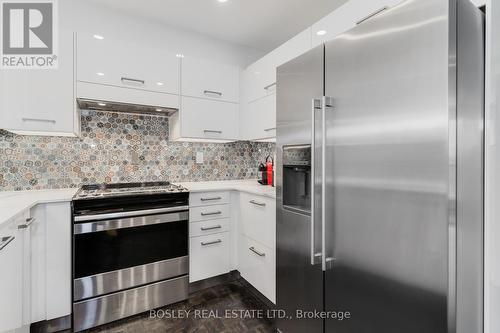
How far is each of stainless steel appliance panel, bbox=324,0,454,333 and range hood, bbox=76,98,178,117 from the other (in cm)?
163

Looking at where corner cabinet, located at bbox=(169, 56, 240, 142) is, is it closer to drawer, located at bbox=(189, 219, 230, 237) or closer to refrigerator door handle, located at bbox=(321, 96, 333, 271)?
drawer, located at bbox=(189, 219, 230, 237)

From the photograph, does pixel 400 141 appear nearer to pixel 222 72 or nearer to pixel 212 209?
Answer: pixel 212 209

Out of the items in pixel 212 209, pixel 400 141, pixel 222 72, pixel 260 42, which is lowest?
pixel 212 209

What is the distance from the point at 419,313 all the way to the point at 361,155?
0.59m

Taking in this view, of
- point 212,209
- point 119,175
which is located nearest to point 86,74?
point 119,175

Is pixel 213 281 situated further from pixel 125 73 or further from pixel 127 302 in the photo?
pixel 125 73

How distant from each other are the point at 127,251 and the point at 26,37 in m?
1.79

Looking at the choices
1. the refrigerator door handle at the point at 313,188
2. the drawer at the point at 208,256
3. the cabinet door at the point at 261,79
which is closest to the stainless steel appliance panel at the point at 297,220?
the refrigerator door handle at the point at 313,188

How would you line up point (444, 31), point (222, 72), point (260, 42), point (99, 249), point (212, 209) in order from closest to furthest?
point (444, 31)
point (99, 249)
point (212, 209)
point (222, 72)
point (260, 42)

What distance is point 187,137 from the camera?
2.40 meters

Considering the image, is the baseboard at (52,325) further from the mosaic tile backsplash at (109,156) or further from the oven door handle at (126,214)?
the mosaic tile backsplash at (109,156)

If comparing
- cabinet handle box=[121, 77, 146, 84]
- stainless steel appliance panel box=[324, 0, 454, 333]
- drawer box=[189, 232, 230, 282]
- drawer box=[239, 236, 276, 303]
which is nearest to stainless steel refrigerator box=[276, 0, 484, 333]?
stainless steel appliance panel box=[324, 0, 454, 333]

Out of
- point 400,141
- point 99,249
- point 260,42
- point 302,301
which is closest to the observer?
point 400,141

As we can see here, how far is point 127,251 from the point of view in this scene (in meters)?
1.86
